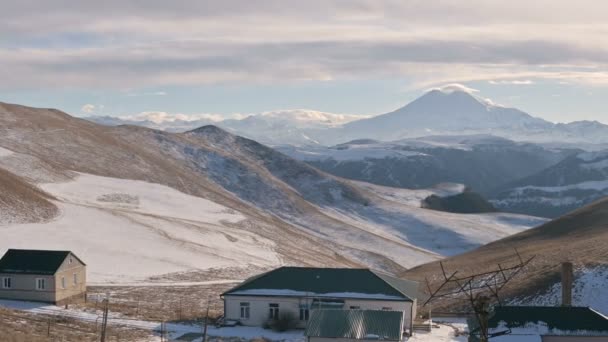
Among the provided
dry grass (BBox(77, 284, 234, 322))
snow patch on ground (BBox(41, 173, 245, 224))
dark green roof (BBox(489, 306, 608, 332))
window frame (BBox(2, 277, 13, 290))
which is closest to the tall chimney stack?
dark green roof (BBox(489, 306, 608, 332))

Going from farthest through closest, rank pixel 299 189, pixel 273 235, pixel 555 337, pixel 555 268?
pixel 299 189 → pixel 273 235 → pixel 555 268 → pixel 555 337

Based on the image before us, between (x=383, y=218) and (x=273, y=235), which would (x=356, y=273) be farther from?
(x=383, y=218)

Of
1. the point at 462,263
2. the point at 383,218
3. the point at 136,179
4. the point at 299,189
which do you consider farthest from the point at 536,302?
the point at 299,189

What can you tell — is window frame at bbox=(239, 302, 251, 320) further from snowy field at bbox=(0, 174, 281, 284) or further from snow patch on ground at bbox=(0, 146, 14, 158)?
snow patch on ground at bbox=(0, 146, 14, 158)

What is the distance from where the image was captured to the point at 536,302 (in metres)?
54.4

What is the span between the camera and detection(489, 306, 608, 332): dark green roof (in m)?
39.1

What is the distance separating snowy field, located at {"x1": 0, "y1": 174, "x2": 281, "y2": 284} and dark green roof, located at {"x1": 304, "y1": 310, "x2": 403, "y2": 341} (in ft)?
95.6

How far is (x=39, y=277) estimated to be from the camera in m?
53.6

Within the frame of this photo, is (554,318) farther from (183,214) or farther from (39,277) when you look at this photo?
(183,214)

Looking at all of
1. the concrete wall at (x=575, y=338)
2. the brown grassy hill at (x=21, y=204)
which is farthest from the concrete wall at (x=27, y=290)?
the concrete wall at (x=575, y=338)

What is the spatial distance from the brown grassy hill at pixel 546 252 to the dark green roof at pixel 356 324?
12.4 meters

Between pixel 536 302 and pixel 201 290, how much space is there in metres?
27.8

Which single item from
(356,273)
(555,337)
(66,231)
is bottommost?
(555,337)

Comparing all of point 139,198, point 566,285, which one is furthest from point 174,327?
point 139,198
